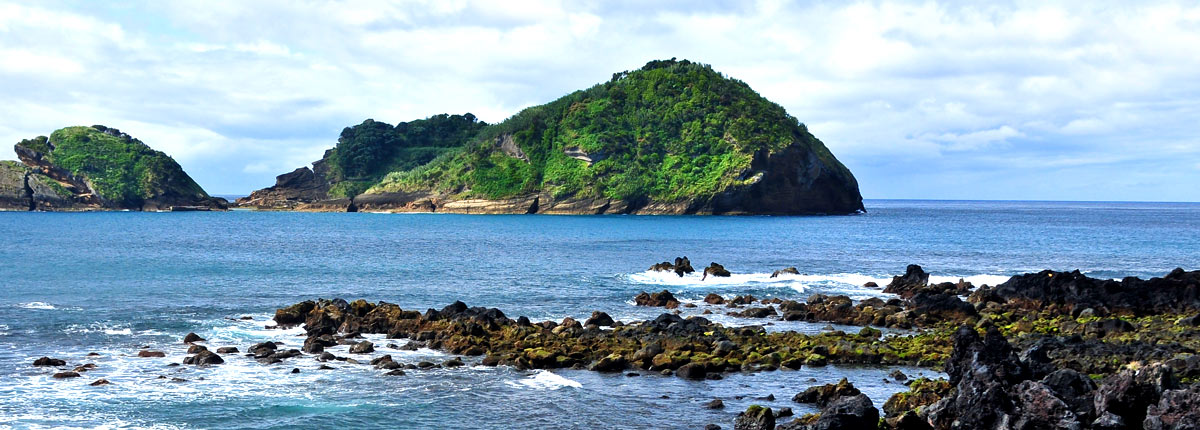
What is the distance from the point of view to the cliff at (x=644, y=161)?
15475cm

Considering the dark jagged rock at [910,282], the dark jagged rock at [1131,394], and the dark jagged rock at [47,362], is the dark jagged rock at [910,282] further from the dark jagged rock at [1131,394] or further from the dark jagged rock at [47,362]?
the dark jagged rock at [47,362]

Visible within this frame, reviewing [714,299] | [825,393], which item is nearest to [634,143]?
[714,299]

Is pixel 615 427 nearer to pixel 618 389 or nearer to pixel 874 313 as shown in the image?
pixel 618 389

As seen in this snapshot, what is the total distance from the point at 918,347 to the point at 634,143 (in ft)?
469

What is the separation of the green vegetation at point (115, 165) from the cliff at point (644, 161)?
3932 cm

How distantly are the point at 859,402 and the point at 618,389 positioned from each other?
8.53 meters

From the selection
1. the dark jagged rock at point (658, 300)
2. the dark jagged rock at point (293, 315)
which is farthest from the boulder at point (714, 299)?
the dark jagged rock at point (293, 315)

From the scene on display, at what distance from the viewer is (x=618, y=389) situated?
83.3 feet

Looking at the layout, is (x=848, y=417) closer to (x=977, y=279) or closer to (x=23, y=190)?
(x=977, y=279)

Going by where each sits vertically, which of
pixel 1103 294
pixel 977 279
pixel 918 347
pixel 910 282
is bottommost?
pixel 918 347

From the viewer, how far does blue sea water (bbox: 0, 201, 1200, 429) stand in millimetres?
22953

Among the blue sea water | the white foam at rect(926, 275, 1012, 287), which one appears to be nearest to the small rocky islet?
the blue sea water

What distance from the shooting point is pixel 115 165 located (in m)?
190

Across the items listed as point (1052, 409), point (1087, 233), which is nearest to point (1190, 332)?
point (1052, 409)
